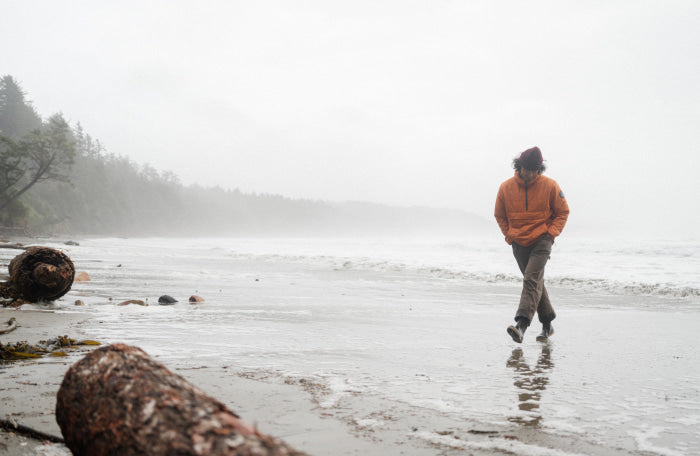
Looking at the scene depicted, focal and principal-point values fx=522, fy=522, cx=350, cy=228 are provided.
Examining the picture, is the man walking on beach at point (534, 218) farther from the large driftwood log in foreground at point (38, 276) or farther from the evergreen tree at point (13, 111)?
the evergreen tree at point (13, 111)

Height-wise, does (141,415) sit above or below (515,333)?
above

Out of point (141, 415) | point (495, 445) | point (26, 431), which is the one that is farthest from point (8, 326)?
point (495, 445)

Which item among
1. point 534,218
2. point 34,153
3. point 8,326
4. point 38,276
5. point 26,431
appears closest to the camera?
point 26,431

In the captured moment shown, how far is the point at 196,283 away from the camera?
1023cm

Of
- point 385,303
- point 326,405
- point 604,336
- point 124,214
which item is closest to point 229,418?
point 326,405

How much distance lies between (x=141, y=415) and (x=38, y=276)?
5628mm

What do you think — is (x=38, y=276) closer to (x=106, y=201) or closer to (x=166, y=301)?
(x=166, y=301)

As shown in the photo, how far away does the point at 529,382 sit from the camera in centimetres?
341

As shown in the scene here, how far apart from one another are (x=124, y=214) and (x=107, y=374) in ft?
320

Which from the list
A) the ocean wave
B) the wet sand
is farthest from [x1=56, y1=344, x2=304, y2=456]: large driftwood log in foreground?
the ocean wave

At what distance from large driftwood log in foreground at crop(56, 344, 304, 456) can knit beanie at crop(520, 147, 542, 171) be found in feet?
14.0

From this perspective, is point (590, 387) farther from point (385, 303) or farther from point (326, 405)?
point (385, 303)

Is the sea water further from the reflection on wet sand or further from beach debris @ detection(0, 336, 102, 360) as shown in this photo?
beach debris @ detection(0, 336, 102, 360)

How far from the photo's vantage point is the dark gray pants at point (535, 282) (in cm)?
493
